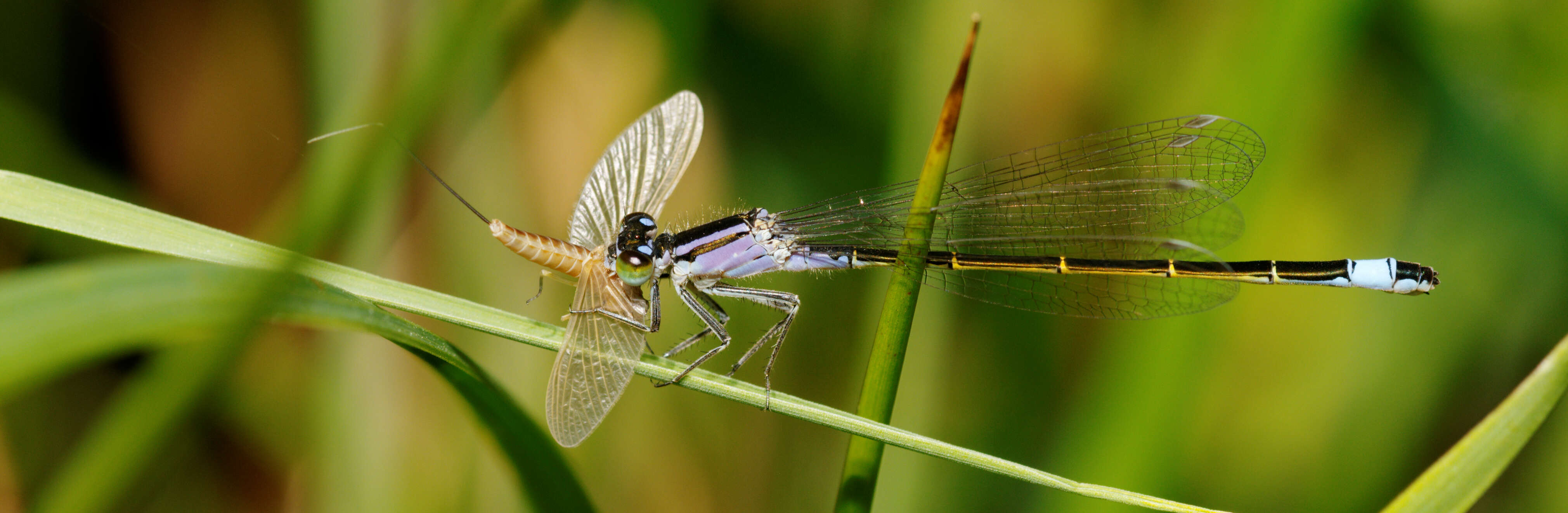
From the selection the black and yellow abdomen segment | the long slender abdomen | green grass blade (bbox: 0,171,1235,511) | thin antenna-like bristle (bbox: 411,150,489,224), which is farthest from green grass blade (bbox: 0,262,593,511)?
A: the black and yellow abdomen segment

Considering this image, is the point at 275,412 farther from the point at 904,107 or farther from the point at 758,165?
the point at 904,107

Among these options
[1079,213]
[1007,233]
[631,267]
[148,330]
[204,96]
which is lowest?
[148,330]

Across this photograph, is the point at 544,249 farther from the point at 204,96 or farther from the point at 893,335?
the point at 204,96

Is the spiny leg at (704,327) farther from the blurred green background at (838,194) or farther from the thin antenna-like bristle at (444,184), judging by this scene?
the thin antenna-like bristle at (444,184)

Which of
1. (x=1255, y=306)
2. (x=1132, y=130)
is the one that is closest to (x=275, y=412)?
(x=1132, y=130)

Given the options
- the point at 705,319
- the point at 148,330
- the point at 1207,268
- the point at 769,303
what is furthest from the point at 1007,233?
the point at 148,330
